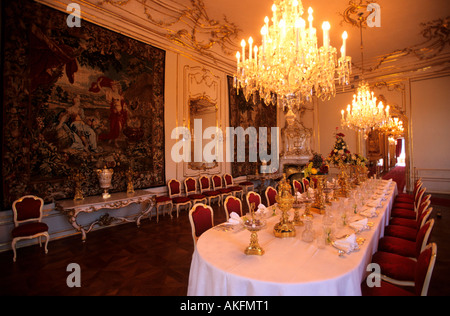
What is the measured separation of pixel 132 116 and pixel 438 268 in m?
5.69

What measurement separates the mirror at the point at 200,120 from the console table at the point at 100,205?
5.98 ft

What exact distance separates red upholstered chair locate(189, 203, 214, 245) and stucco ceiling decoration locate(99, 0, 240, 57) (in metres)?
4.58

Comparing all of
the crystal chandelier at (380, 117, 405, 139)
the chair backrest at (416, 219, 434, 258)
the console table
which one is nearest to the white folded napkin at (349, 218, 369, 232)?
the chair backrest at (416, 219, 434, 258)

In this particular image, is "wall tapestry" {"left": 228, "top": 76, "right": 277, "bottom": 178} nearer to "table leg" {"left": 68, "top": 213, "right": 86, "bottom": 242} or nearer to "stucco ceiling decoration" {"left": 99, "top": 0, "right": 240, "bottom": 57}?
"stucco ceiling decoration" {"left": 99, "top": 0, "right": 240, "bottom": 57}

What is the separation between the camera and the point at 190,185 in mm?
5758

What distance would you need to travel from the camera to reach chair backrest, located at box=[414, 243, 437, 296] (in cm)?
139

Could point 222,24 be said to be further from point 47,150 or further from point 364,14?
point 47,150

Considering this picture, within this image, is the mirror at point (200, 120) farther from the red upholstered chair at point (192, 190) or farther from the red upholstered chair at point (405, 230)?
the red upholstered chair at point (405, 230)

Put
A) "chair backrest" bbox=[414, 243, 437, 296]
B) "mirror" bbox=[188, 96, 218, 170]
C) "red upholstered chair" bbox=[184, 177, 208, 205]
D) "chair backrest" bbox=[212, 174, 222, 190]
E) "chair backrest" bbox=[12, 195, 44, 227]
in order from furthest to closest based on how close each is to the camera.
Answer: "chair backrest" bbox=[212, 174, 222, 190]
"mirror" bbox=[188, 96, 218, 170]
"red upholstered chair" bbox=[184, 177, 208, 205]
"chair backrest" bbox=[12, 195, 44, 227]
"chair backrest" bbox=[414, 243, 437, 296]

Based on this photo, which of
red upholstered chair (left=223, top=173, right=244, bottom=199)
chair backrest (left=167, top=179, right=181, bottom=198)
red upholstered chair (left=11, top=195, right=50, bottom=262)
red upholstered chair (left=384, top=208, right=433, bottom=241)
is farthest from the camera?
red upholstered chair (left=223, top=173, right=244, bottom=199)

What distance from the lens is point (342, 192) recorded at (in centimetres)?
376

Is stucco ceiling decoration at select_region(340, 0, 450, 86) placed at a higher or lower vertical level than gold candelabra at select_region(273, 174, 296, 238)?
higher

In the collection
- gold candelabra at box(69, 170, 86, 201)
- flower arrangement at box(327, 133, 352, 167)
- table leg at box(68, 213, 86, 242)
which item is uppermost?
flower arrangement at box(327, 133, 352, 167)
